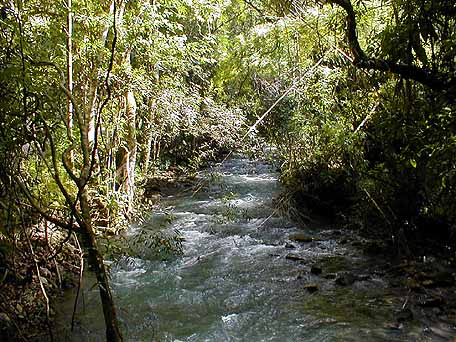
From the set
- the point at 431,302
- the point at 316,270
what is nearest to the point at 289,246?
the point at 316,270

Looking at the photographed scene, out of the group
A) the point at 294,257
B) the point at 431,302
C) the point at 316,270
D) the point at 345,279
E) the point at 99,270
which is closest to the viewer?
the point at 99,270

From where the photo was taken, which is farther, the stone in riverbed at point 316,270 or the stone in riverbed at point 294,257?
the stone in riverbed at point 294,257

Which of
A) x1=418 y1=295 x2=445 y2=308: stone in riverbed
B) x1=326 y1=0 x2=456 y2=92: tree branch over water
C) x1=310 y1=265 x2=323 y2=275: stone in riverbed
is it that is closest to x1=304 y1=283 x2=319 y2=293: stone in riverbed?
x1=310 y1=265 x2=323 y2=275: stone in riverbed

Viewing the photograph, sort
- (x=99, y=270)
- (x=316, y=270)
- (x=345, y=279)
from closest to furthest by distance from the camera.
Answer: (x=99, y=270) < (x=345, y=279) < (x=316, y=270)

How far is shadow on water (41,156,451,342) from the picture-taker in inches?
159

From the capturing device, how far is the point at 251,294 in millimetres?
4980

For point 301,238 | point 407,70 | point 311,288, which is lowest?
point 311,288

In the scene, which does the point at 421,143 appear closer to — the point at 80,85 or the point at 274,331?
the point at 274,331

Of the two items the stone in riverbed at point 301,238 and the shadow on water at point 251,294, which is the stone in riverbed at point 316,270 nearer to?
the shadow on water at point 251,294

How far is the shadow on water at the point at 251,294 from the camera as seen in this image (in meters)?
4.04

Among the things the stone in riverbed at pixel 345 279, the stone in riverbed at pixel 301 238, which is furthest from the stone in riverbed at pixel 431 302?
the stone in riverbed at pixel 301 238

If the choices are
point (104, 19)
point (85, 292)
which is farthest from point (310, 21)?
point (85, 292)

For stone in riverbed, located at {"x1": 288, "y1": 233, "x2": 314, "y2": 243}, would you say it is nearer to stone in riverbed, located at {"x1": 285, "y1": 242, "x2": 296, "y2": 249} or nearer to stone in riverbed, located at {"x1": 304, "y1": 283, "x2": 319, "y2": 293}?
stone in riverbed, located at {"x1": 285, "y1": 242, "x2": 296, "y2": 249}

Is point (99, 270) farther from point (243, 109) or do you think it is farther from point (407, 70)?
point (243, 109)
